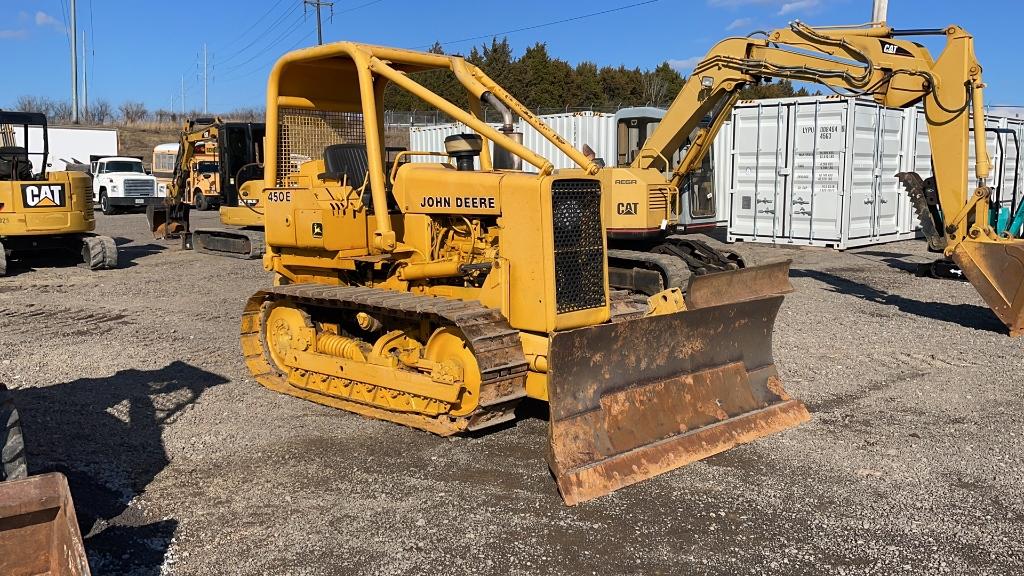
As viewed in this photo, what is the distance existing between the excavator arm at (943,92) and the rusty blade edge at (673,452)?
4602 millimetres

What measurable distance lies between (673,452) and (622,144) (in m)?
11.0

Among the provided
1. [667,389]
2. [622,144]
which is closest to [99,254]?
[622,144]

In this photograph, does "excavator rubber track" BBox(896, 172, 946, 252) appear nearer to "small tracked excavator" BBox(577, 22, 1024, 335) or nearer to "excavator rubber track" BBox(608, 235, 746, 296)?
"small tracked excavator" BBox(577, 22, 1024, 335)

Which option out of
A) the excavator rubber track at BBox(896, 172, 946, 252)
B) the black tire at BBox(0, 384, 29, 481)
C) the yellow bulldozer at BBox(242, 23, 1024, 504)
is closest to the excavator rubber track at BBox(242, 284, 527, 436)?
the yellow bulldozer at BBox(242, 23, 1024, 504)

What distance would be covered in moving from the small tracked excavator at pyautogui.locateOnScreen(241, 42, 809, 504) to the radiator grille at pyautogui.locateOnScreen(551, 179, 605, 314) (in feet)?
0.04

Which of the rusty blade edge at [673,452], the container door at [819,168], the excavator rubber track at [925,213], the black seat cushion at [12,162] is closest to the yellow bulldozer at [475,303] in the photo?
the rusty blade edge at [673,452]

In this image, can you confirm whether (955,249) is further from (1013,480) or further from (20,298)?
(20,298)

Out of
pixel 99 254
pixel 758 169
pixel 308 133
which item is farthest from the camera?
pixel 758 169

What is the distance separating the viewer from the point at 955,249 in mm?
9609

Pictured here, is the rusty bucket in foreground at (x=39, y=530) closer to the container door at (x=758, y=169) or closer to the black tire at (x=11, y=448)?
the black tire at (x=11, y=448)

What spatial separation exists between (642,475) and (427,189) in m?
2.77

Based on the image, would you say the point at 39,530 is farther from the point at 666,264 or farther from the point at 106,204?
the point at 106,204

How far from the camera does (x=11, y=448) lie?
156 inches

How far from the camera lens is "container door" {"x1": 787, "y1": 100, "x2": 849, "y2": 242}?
1667 centimetres
